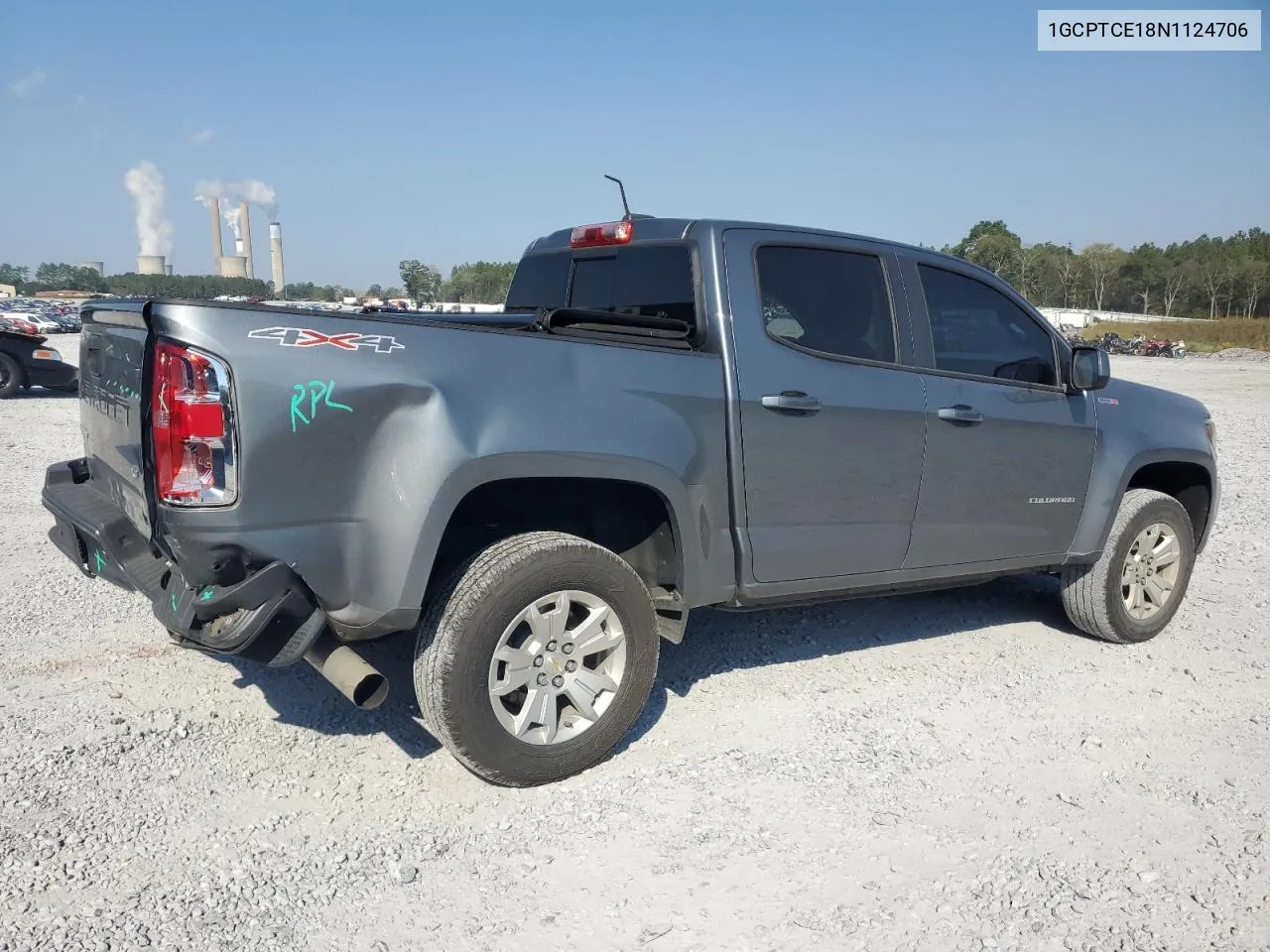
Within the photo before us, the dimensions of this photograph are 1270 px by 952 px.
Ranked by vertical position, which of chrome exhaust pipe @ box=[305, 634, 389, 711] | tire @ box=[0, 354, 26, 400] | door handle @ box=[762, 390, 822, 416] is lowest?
chrome exhaust pipe @ box=[305, 634, 389, 711]

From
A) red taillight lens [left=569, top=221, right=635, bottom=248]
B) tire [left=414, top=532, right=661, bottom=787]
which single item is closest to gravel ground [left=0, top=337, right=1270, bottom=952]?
tire [left=414, top=532, right=661, bottom=787]

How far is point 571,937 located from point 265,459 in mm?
1555

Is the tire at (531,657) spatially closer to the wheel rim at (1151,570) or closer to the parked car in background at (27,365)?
the wheel rim at (1151,570)

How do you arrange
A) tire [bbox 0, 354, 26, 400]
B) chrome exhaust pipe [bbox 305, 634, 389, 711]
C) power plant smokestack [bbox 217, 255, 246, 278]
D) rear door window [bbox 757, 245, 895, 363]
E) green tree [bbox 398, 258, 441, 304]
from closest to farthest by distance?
chrome exhaust pipe [bbox 305, 634, 389, 711]
rear door window [bbox 757, 245, 895, 363]
tire [bbox 0, 354, 26, 400]
green tree [bbox 398, 258, 441, 304]
power plant smokestack [bbox 217, 255, 246, 278]

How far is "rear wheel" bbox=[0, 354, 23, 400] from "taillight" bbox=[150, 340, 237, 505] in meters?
14.6

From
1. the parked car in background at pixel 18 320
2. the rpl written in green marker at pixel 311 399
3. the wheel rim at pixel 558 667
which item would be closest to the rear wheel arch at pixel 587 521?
the wheel rim at pixel 558 667

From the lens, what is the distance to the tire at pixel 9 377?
14.9 meters

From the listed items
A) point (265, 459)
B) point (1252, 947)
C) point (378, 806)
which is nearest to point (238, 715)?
point (378, 806)

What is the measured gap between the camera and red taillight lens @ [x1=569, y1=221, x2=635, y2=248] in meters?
4.09

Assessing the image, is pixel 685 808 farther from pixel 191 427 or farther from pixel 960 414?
pixel 960 414

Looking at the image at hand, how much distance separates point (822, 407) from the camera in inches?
149

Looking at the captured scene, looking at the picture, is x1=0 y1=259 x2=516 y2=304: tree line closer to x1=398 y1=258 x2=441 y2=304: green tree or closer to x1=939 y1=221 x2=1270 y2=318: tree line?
x1=398 y1=258 x2=441 y2=304: green tree

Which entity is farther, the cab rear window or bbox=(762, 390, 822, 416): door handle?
the cab rear window

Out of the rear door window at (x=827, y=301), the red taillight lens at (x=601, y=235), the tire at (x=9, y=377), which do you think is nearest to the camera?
the rear door window at (x=827, y=301)
